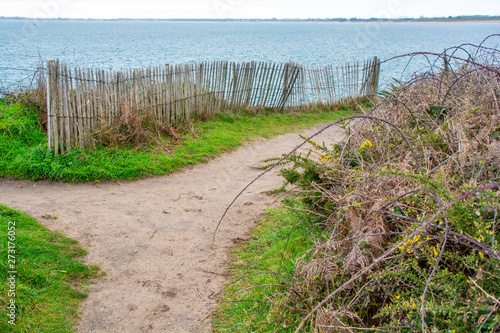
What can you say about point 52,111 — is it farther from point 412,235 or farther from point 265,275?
point 412,235

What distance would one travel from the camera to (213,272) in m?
4.13

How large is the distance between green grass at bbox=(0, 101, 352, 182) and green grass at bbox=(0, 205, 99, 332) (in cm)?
156

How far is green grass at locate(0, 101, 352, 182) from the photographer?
6.04m

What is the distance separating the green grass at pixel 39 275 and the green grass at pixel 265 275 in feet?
4.45

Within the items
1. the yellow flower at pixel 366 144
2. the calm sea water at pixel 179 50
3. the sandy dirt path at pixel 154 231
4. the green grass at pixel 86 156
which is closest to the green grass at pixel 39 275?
the sandy dirt path at pixel 154 231

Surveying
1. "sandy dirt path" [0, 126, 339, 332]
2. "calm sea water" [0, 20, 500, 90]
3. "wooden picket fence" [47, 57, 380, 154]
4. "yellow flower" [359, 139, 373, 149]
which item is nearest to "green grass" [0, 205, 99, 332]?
"sandy dirt path" [0, 126, 339, 332]

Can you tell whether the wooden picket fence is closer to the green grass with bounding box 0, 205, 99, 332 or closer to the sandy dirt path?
the sandy dirt path

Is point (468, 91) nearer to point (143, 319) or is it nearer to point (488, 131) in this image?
point (488, 131)

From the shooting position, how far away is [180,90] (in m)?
8.20

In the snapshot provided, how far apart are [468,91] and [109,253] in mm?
4310

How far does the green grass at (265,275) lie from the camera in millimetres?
3033

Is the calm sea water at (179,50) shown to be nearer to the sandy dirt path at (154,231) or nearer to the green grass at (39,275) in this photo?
the sandy dirt path at (154,231)

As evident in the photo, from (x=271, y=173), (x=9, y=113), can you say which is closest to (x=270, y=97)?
(x=271, y=173)

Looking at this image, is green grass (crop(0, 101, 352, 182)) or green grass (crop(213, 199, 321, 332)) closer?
green grass (crop(213, 199, 321, 332))
